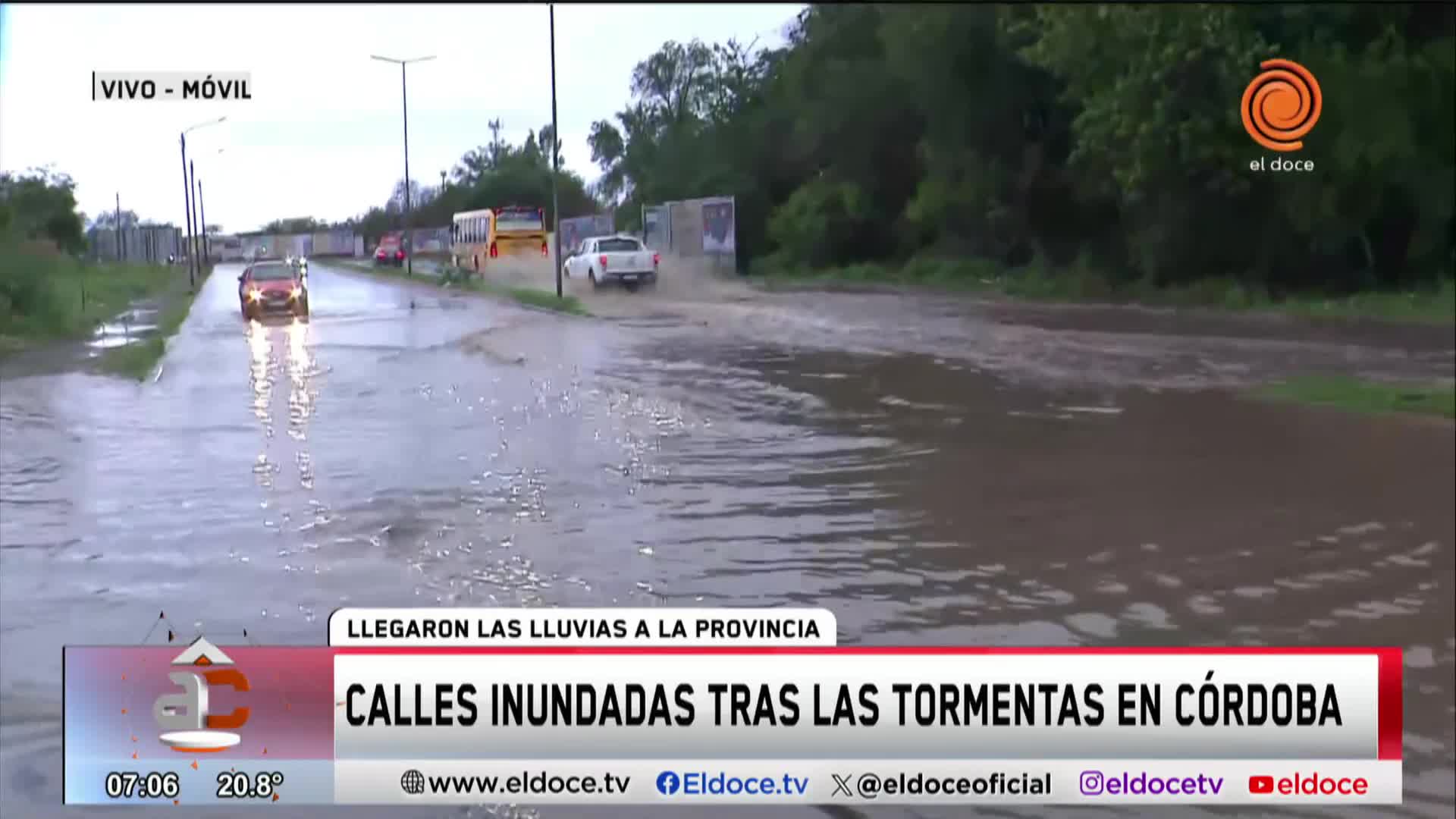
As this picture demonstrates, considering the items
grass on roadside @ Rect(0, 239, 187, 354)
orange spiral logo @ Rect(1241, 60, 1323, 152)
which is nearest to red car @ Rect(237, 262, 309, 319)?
grass on roadside @ Rect(0, 239, 187, 354)

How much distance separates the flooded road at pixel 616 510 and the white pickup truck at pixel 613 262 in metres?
0.55

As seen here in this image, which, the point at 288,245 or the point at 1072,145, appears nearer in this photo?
the point at 288,245

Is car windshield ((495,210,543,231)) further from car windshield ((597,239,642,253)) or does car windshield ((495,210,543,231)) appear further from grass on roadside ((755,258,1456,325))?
grass on roadside ((755,258,1456,325))

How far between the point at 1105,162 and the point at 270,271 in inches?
771

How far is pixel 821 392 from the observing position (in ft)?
39.6

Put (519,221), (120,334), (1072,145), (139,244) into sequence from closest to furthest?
1. (139,244)
2. (120,334)
3. (519,221)
4. (1072,145)

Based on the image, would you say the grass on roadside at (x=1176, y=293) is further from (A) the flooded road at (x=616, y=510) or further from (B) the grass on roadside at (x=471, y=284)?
(B) the grass on roadside at (x=471, y=284)

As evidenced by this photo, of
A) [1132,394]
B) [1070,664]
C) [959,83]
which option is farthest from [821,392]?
[959,83]

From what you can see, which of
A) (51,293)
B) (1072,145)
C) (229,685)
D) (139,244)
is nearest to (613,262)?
(139,244)

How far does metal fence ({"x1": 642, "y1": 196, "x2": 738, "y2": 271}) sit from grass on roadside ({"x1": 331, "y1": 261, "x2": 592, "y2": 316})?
2.02 feet

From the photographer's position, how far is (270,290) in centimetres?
393

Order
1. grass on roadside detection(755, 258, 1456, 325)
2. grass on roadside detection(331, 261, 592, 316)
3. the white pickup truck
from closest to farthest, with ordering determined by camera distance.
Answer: grass on roadside detection(331, 261, 592, 316)
the white pickup truck
grass on roadside detection(755, 258, 1456, 325)

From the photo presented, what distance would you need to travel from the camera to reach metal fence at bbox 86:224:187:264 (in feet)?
10.2

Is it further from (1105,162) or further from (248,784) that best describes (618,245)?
(1105,162)
